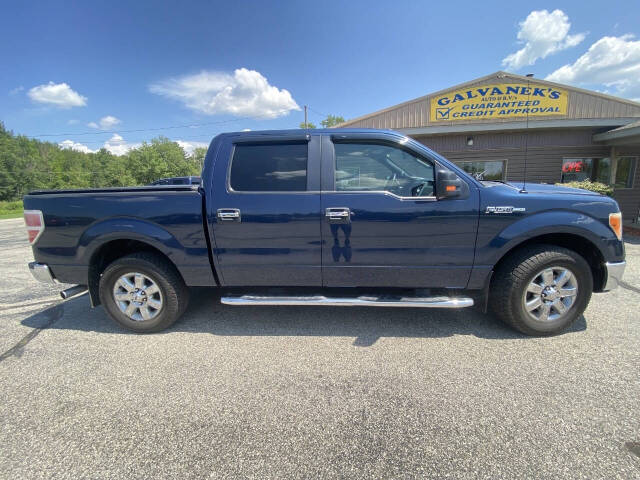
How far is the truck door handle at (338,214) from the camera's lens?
2.76 m

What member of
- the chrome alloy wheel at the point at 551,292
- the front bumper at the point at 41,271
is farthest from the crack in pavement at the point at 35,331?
the chrome alloy wheel at the point at 551,292

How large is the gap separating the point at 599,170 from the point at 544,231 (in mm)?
11153

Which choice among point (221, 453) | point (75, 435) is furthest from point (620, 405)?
point (75, 435)

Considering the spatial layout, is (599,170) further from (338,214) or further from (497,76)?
(338,214)

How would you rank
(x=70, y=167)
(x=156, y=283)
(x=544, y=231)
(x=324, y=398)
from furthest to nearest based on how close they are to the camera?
(x=70, y=167)
(x=156, y=283)
(x=544, y=231)
(x=324, y=398)

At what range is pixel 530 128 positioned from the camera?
995cm

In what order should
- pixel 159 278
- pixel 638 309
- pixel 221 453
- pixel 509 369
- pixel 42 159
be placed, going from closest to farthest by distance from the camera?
pixel 221 453
pixel 509 369
pixel 159 278
pixel 638 309
pixel 42 159

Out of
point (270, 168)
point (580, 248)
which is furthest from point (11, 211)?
point (580, 248)

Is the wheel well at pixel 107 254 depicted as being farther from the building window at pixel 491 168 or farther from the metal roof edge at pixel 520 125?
the building window at pixel 491 168

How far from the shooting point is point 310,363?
8.43 ft

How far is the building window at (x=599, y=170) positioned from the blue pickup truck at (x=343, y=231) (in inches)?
396

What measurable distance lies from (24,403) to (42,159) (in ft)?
274

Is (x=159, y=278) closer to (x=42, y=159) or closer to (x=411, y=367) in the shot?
(x=411, y=367)

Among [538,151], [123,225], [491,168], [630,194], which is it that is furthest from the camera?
[491,168]
